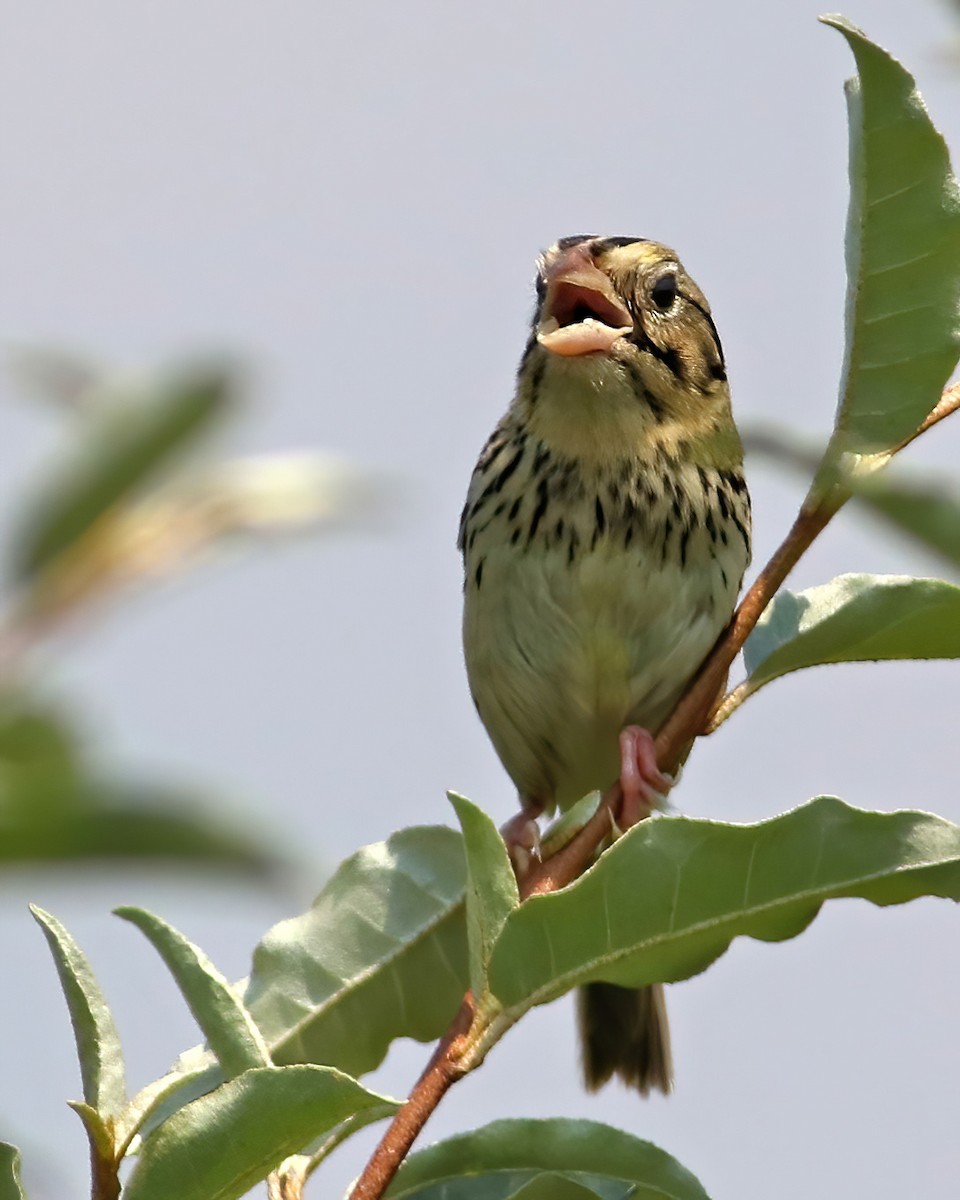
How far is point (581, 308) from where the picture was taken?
10.3 ft

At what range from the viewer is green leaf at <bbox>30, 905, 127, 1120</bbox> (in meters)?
1.37

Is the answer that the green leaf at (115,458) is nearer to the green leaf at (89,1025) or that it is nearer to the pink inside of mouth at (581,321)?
the green leaf at (89,1025)

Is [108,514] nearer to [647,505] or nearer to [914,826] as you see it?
[914,826]

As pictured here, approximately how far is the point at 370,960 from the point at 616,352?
1.57 meters

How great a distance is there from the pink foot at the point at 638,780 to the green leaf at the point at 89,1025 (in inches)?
34.2

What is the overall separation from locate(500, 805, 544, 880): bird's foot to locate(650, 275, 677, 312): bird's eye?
1036mm

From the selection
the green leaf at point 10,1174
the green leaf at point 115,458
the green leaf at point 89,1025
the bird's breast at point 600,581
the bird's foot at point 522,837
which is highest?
the bird's breast at point 600,581

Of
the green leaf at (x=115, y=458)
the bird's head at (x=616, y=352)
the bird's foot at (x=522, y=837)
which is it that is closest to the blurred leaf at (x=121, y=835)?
the green leaf at (x=115, y=458)

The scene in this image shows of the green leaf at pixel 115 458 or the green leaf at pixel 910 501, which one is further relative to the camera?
the green leaf at pixel 910 501

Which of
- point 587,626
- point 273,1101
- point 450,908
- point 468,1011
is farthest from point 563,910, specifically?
point 587,626

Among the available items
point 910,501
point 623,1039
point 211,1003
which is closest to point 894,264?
point 910,501

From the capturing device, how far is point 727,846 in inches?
60.7

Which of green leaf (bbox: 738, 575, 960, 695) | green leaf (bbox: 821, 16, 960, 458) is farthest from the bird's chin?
green leaf (bbox: 821, 16, 960, 458)

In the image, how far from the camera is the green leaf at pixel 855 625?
A: 5.80 ft
